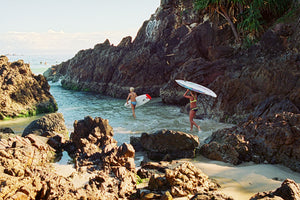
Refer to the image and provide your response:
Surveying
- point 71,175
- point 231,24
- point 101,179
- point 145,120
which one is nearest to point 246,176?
point 101,179

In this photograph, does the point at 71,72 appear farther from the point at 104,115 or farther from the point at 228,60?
the point at 228,60

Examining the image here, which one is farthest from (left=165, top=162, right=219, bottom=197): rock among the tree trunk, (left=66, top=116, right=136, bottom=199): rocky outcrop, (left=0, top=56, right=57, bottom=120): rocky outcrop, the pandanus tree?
the tree trunk

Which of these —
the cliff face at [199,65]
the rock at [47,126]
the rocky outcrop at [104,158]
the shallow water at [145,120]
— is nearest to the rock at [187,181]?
the rocky outcrop at [104,158]

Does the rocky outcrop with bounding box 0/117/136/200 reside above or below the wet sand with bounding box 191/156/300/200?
above

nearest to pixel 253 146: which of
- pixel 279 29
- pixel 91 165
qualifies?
pixel 91 165

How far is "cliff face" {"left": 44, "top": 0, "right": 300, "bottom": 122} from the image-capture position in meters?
11.9

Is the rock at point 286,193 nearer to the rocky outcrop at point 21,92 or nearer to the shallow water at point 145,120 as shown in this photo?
the shallow water at point 145,120

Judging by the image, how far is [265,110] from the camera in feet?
33.0

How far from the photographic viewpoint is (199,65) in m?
18.2

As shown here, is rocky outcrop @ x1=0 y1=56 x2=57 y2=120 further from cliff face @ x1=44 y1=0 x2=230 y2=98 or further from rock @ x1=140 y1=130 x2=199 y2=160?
rock @ x1=140 y1=130 x2=199 y2=160

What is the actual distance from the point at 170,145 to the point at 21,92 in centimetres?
1426

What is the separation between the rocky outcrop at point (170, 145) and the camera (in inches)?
302

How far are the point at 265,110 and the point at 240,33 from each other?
13985mm

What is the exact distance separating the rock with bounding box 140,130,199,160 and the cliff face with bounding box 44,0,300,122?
3.90 m
